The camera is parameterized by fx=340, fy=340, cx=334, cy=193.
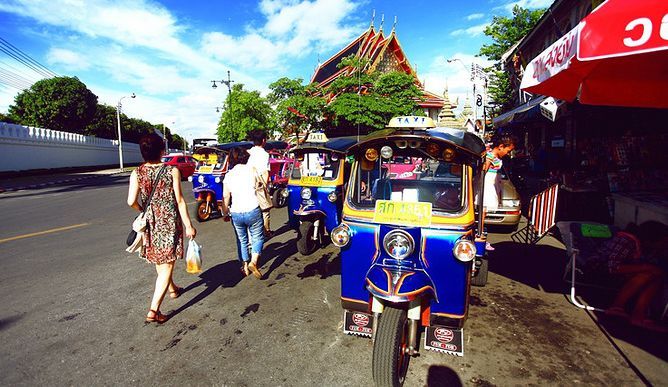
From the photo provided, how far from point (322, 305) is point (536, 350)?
2330 mm

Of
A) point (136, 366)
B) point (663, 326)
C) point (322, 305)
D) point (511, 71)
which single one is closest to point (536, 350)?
point (663, 326)

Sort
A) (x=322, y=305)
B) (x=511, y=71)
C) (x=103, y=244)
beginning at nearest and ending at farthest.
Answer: (x=322, y=305), (x=103, y=244), (x=511, y=71)

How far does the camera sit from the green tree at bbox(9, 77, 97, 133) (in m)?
38.9

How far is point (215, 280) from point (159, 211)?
176 cm

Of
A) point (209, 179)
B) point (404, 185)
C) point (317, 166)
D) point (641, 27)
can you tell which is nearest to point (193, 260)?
point (404, 185)

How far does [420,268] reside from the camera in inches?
121

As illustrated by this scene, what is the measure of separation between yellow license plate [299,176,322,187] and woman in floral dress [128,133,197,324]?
332cm

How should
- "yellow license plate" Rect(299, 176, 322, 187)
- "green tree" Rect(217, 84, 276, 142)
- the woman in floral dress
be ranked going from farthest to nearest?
"green tree" Rect(217, 84, 276, 142) < "yellow license plate" Rect(299, 176, 322, 187) < the woman in floral dress

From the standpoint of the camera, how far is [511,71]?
22625 millimetres

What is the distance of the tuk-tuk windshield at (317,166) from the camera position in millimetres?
7020

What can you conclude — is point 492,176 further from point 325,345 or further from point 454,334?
point 325,345

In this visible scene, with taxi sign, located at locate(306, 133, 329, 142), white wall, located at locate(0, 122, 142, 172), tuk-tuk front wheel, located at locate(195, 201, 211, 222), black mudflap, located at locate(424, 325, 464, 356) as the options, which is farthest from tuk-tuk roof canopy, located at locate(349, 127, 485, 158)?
white wall, located at locate(0, 122, 142, 172)

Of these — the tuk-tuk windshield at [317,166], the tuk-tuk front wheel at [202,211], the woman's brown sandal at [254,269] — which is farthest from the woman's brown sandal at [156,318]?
the tuk-tuk front wheel at [202,211]

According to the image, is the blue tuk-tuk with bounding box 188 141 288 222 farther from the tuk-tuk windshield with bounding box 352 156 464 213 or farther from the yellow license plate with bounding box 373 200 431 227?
the yellow license plate with bounding box 373 200 431 227
